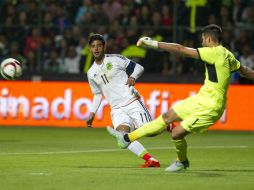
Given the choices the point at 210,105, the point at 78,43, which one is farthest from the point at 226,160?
the point at 78,43

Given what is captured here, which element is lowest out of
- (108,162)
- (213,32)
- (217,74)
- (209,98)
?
(108,162)

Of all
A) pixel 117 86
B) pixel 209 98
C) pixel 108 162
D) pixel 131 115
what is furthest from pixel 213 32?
pixel 108 162

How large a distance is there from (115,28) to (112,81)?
11.9m

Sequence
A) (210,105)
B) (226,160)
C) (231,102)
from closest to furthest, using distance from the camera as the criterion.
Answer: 1. (210,105)
2. (226,160)
3. (231,102)

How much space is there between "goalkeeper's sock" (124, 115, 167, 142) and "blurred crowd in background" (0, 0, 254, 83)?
12.7 meters

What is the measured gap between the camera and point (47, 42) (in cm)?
2642

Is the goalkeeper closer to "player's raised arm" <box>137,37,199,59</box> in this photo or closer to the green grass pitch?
"player's raised arm" <box>137,37,199,59</box>

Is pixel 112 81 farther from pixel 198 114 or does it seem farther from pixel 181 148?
pixel 198 114

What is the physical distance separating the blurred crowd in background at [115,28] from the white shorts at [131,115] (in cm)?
1102

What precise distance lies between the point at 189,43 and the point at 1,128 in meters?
5.81

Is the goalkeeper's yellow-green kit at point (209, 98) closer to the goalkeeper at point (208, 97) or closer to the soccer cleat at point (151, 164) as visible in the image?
the goalkeeper at point (208, 97)

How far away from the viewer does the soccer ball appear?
694 inches

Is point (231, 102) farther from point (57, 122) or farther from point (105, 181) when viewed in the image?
point (105, 181)

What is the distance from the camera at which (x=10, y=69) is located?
17.7 metres
